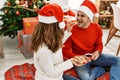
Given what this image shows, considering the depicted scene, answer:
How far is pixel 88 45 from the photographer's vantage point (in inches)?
82.5

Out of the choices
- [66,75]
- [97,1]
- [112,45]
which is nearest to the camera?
[66,75]

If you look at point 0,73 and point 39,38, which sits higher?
point 39,38

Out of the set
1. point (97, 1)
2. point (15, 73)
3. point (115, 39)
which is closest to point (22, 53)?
point (15, 73)

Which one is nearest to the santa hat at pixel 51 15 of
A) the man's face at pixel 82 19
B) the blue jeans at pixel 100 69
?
the man's face at pixel 82 19

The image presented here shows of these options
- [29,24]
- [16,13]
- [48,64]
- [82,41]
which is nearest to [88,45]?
[82,41]

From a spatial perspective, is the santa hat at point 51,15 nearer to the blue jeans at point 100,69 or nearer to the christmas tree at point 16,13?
the blue jeans at point 100,69

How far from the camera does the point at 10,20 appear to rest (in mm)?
2986

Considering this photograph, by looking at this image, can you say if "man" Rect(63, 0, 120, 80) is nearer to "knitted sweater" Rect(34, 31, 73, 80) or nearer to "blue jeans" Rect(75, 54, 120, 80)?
"blue jeans" Rect(75, 54, 120, 80)

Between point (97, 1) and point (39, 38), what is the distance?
298cm

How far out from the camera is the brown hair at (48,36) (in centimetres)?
144

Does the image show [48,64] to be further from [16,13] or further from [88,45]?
[16,13]

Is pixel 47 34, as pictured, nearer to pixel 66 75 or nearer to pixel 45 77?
pixel 45 77

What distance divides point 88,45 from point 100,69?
0.90ft

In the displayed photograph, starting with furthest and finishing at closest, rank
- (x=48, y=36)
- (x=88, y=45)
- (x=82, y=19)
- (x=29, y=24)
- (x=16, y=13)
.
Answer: (x=16, y=13) → (x=29, y=24) → (x=88, y=45) → (x=82, y=19) → (x=48, y=36)
